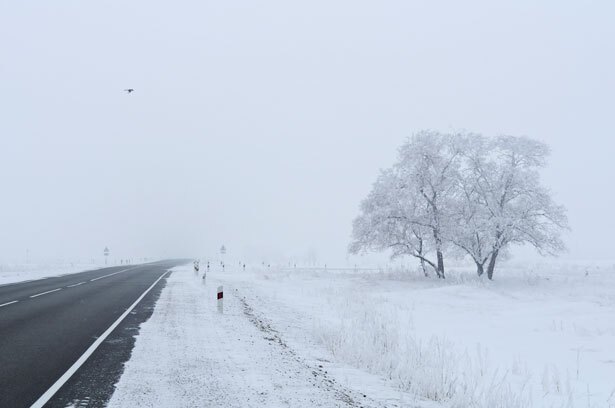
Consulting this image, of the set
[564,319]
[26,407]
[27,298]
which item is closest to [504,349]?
[564,319]

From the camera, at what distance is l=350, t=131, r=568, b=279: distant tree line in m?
32.0

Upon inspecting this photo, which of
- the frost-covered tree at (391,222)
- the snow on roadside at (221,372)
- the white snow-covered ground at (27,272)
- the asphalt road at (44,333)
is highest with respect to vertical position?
the frost-covered tree at (391,222)

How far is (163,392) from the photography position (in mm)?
6457

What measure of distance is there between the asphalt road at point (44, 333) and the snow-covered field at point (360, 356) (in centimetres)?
112

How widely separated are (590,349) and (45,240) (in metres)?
218

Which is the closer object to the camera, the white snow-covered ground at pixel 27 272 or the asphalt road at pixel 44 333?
the asphalt road at pixel 44 333

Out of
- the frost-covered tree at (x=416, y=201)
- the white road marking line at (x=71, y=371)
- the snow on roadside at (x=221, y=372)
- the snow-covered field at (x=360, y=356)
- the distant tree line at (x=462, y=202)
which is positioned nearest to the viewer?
the white road marking line at (x=71, y=371)

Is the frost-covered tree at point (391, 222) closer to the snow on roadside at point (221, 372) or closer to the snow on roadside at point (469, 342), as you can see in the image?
the snow on roadside at point (469, 342)

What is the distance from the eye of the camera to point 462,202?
34.4 meters

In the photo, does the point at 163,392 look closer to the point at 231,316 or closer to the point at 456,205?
the point at 231,316

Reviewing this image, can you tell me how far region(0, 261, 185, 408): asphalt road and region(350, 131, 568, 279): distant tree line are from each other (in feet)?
65.1

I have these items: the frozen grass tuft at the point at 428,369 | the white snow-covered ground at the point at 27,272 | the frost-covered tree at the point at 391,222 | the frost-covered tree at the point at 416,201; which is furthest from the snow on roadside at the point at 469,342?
the white snow-covered ground at the point at 27,272

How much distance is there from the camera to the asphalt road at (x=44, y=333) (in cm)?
675

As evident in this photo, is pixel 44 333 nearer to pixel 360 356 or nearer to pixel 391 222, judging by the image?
pixel 360 356
